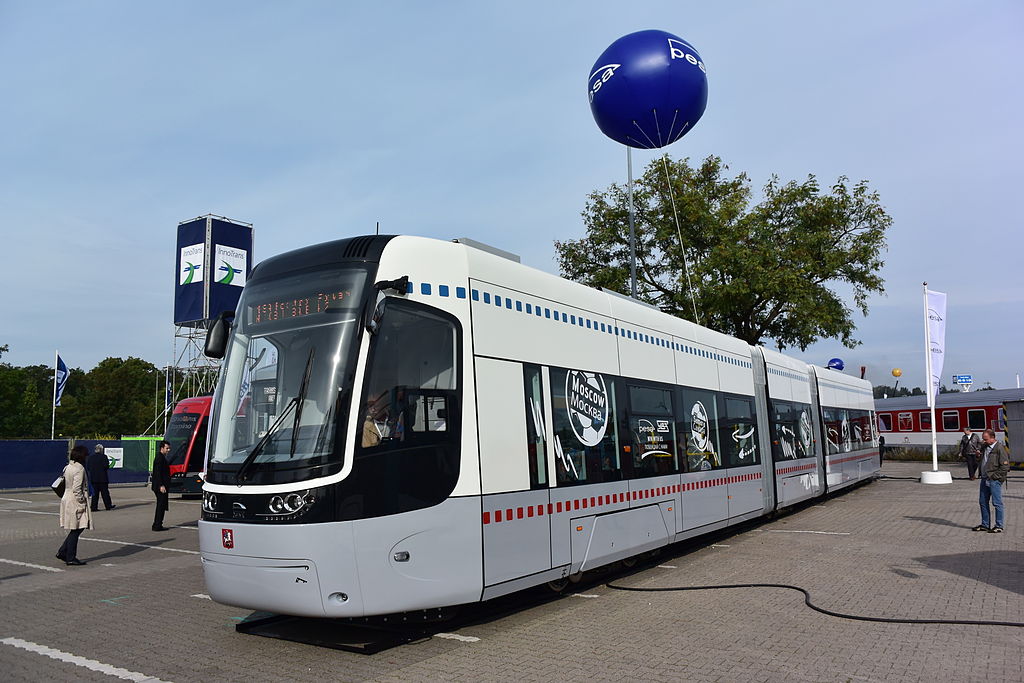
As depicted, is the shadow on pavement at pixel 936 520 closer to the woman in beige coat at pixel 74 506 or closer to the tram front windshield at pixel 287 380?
the tram front windshield at pixel 287 380

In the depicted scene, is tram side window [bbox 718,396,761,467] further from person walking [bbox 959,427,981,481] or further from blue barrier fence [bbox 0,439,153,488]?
blue barrier fence [bbox 0,439,153,488]

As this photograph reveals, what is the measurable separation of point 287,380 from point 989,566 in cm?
912

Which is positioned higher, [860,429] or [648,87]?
[648,87]

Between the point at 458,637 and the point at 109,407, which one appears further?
the point at 109,407

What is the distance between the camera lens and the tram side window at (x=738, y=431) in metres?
12.1

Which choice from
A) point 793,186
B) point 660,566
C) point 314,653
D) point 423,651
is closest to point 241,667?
point 314,653

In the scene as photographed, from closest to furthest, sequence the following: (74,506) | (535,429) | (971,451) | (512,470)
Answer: (512,470) < (535,429) < (74,506) < (971,451)

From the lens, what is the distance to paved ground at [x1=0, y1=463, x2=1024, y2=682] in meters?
5.69

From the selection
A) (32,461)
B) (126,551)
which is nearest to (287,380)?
(126,551)

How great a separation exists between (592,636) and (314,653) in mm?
2378

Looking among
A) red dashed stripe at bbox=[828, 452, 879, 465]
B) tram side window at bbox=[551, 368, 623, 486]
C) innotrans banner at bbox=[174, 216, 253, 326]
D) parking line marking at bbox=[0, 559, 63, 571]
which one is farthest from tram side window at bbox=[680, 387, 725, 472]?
innotrans banner at bbox=[174, 216, 253, 326]

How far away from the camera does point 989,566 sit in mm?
9703

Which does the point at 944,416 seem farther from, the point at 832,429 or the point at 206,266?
the point at 206,266

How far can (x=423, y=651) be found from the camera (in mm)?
6211
